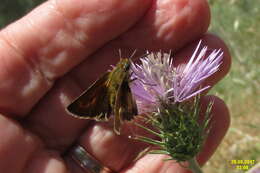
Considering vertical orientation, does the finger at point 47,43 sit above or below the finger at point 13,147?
above

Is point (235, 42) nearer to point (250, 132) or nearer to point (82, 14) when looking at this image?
point (250, 132)

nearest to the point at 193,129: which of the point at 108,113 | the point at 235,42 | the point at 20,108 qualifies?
the point at 108,113

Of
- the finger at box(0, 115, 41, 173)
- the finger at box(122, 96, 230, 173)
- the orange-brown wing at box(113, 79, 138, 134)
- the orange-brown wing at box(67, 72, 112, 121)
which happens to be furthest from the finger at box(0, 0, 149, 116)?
the finger at box(122, 96, 230, 173)
